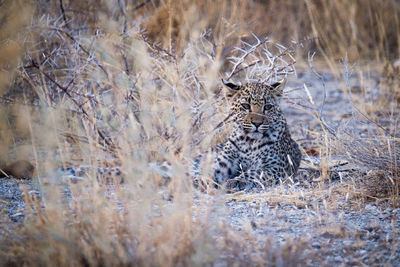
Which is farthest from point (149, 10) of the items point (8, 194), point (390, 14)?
point (390, 14)

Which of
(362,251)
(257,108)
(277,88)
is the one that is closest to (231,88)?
(257,108)

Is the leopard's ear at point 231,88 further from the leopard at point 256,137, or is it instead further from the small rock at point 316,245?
the small rock at point 316,245

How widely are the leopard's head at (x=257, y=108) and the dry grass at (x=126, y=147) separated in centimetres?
25

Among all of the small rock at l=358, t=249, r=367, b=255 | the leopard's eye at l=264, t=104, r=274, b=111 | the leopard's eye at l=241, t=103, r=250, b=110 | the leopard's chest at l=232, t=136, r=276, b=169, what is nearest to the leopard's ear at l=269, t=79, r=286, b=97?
the leopard's eye at l=264, t=104, r=274, b=111

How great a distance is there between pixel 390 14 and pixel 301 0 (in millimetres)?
2353

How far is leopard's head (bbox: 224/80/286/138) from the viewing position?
5871 mm

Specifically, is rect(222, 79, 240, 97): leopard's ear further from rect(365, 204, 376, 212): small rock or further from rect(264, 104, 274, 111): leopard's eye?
rect(365, 204, 376, 212): small rock

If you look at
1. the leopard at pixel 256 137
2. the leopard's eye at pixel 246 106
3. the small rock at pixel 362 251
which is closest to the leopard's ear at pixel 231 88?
the leopard at pixel 256 137

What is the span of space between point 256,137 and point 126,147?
104 inches

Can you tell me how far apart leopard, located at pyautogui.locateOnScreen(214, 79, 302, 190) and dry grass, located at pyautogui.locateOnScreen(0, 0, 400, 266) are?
284mm

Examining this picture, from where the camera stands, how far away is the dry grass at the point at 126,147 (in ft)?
9.65

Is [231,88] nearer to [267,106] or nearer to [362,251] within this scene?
[267,106]

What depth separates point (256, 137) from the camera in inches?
237

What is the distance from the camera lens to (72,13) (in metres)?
7.44
